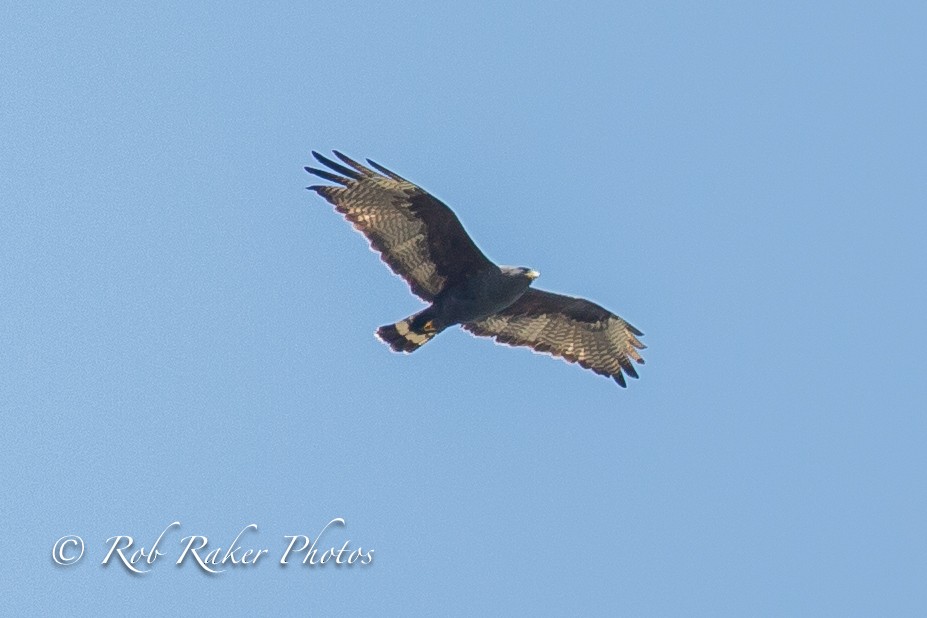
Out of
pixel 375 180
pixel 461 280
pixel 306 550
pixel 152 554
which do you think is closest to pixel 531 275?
pixel 461 280

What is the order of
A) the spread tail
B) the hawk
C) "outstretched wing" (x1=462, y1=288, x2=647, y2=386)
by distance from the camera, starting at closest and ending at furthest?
the hawk
the spread tail
"outstretched wing" (x1=462, y1=288, x2=647, y2=386)

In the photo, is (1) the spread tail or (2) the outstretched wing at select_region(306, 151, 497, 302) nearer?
(2) the outstretched wing at select_region(306, 151, 497, 302)

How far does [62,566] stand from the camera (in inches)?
601

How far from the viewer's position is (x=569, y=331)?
17.5 metres

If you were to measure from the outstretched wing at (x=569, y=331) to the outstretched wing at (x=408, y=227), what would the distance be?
1.01m

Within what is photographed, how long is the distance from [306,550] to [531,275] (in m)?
3.82

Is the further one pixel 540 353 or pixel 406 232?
pixel 540 353

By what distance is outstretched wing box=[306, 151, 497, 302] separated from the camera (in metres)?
15.6

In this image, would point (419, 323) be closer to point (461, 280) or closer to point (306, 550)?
point (461, 280)

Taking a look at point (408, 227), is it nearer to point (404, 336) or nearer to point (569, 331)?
point (404, 336)

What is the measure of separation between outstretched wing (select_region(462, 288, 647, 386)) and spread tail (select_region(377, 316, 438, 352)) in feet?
2.87

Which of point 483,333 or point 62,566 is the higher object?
point 483,333

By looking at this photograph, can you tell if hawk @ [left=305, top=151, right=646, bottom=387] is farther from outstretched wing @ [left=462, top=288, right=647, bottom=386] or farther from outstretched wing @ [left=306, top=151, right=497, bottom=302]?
outstretched wing @ [left=462, top=288, right=647, bottom=386]

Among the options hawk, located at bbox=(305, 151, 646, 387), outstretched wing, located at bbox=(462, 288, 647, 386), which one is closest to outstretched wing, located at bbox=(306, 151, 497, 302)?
hawk, located at bbox=(305, 151, 646, 387)
